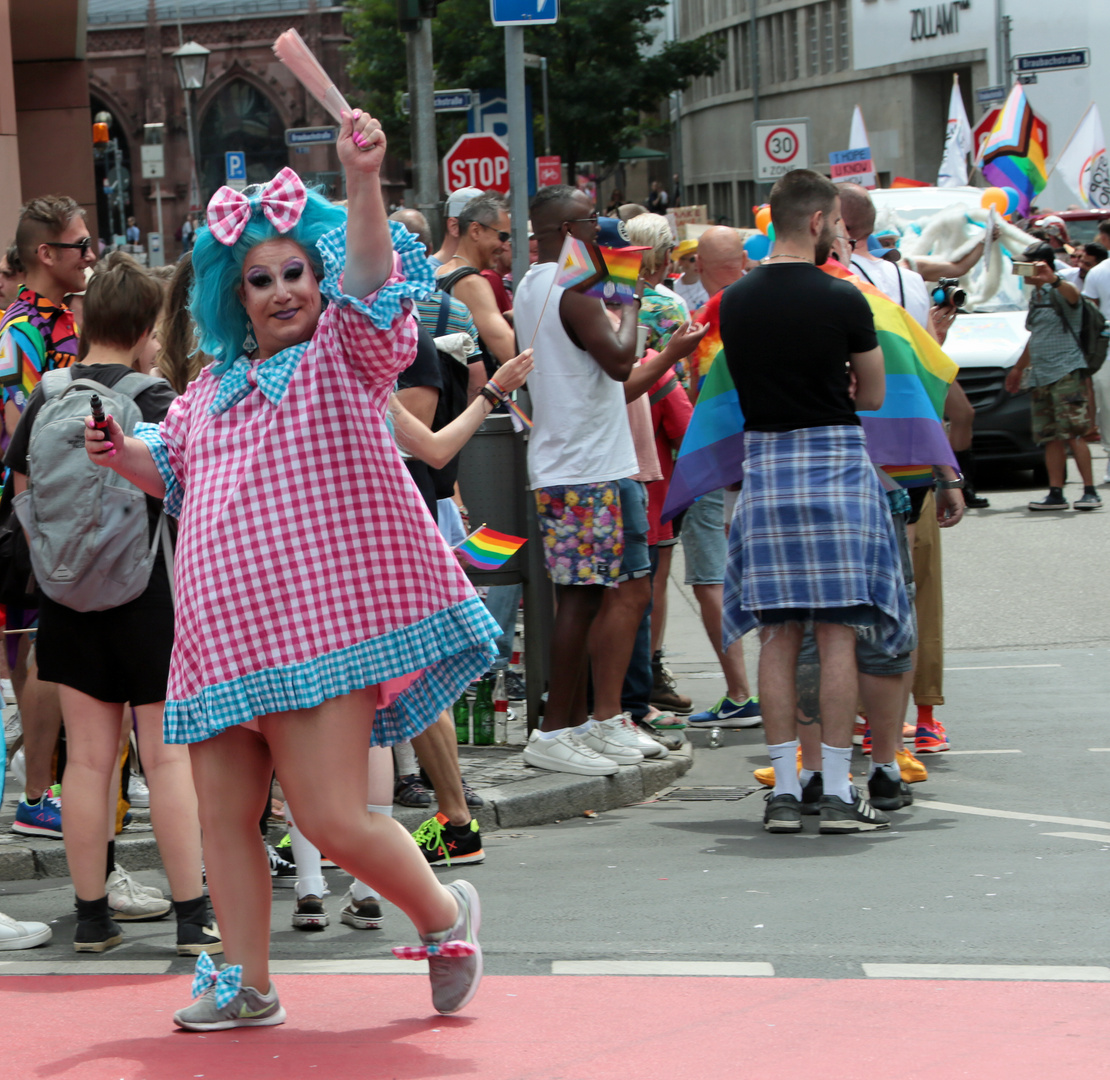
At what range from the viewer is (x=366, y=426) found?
12.8 feet

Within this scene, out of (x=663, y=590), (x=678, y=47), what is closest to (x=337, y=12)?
(x=678, y=47)

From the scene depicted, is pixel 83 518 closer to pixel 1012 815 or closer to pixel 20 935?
pixel 20 935

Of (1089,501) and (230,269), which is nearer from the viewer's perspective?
(230,269)

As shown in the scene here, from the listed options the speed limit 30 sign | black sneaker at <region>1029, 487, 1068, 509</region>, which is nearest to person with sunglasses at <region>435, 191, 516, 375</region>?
black sneaker at <region>1029, 487, 1068, 509</region>

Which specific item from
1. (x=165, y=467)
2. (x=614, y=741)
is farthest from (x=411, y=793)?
(x=165, y=467)

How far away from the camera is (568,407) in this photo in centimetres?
674

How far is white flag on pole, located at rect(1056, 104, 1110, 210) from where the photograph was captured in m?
28.2

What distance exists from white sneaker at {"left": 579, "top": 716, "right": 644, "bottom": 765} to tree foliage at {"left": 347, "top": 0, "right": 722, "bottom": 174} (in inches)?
1485

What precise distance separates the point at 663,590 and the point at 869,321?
8.84ft

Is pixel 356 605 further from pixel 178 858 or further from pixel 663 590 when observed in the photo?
pixel 663 590

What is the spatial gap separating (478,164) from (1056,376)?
5.30 meters

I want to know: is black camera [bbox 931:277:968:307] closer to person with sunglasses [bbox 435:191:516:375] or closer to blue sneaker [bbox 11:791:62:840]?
person with sunglasses [bbox 435:191:516:375]

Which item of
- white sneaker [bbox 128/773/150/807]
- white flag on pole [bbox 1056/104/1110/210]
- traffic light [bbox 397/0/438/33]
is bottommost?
white sneaker [bbox 128/773/150/807]

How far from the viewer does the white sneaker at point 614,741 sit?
704 cm
